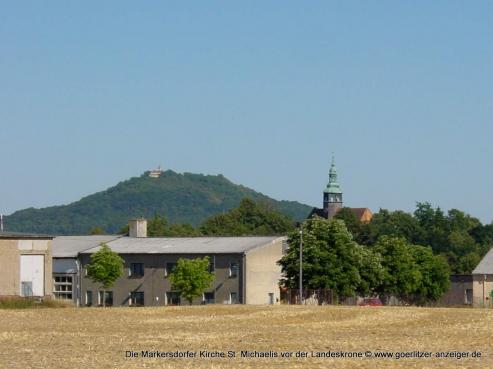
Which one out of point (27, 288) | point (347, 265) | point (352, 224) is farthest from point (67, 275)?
point (352, 224)

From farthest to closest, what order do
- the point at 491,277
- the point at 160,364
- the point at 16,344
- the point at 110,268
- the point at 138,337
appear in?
the point at 491,277 → the point at 110,268 → the point at 138,337 → the point at 16,344 → the point at 160,364

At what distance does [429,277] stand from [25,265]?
42432mm

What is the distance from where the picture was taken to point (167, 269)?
99.4m

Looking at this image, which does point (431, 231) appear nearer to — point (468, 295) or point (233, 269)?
point (468, 295)

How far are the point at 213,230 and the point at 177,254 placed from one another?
260ft

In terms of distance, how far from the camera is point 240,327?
2055 inches

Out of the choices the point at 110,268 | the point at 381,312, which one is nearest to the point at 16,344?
the point at 381,312

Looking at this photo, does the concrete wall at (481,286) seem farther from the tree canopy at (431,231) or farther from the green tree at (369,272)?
the tree canopy at (431,231)

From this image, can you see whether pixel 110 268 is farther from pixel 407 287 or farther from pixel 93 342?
pixel 93 342

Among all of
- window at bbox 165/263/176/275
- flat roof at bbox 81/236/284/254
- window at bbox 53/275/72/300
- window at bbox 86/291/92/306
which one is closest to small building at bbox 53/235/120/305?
window at bbox 53/275/72/300

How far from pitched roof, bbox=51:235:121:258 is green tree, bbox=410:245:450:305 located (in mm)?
28758

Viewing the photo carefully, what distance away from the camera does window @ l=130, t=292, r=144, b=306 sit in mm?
99938

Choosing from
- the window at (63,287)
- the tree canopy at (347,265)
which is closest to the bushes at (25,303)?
the tree canopy at (347,265)

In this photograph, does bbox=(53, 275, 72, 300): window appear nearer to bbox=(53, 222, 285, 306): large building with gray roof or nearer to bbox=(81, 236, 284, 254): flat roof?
bbox=(53, 222, 285, 306): large building with gray roof
